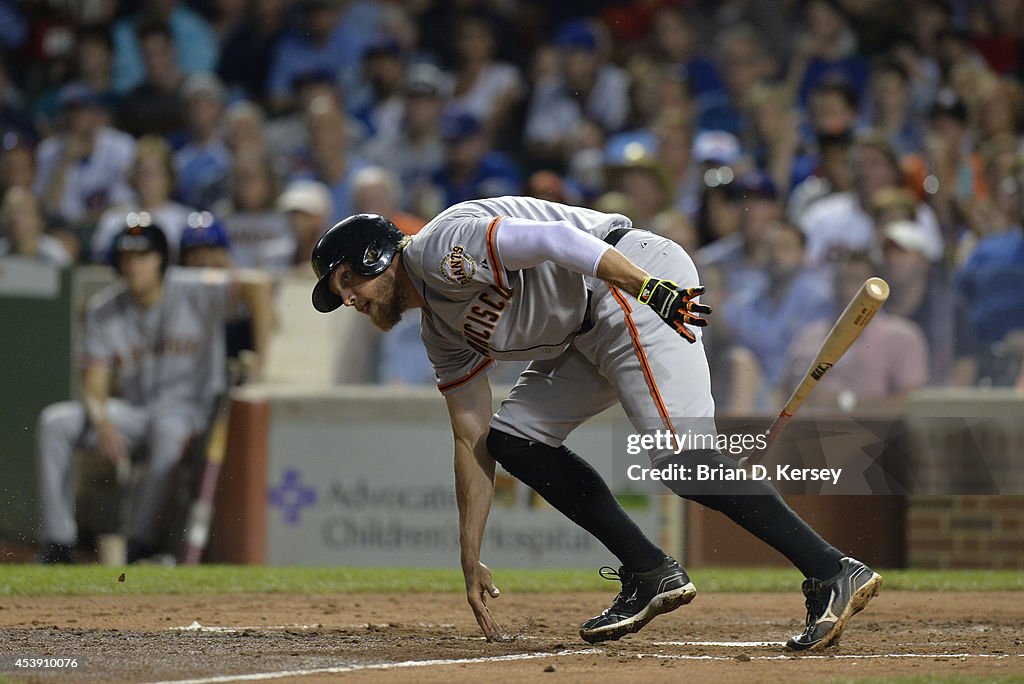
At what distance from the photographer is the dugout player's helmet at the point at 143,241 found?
986 cm

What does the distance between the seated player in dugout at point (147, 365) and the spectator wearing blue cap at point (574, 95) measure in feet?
12.5

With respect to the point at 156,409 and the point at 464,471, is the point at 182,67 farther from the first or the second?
the point at 464,471


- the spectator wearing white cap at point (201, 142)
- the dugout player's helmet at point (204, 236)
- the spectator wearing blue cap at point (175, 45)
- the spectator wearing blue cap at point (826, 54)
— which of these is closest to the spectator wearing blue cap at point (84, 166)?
the spectator wearing white cap at point (201, 142)

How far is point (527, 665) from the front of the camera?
522cm

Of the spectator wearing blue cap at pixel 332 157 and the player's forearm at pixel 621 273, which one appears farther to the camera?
the spectator wearing blue cap at pixel 332 157

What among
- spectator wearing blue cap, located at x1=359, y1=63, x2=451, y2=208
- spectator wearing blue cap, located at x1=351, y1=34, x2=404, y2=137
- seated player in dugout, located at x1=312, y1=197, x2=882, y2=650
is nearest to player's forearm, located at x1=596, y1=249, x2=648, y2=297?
seated player in dugout, located at x1=312, y1=197, x2=882, y2=650

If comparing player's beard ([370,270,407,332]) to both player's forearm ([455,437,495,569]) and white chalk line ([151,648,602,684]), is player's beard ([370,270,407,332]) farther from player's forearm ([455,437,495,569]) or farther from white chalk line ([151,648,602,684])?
white chalk line ([151,648,602,684])

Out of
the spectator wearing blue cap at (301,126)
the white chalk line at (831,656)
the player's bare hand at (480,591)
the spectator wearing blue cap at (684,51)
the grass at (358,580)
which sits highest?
the spectator wearing blue cap at (684,51)

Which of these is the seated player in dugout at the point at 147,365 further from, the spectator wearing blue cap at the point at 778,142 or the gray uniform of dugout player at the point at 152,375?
the spectator wearing blue cap at the point at 778,142

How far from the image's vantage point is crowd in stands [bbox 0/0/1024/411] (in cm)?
900

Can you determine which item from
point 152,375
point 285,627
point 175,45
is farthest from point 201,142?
point 285,627

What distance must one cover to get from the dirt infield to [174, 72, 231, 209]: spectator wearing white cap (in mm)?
6023

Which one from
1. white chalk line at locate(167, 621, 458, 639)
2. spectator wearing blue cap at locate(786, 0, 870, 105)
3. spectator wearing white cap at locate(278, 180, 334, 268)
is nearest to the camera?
white chalk line at locate(167, 621, 458, 639)

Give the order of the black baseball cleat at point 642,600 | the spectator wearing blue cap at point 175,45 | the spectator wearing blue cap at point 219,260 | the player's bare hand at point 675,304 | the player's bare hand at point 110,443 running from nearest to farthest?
the player's bare hand at point 675,304, the black baseball cleat at point 642,600, the player's bare hand at point 110,443, the spectator wearing blue cap at point 219,260, the spectator wearing blue cap at point 175,45
